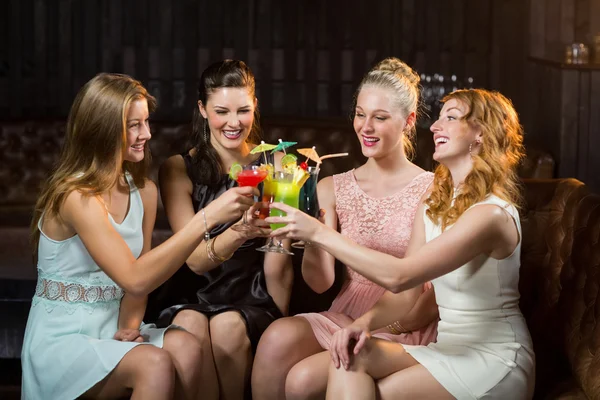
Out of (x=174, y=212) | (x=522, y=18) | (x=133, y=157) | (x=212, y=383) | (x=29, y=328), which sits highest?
(x=522, y=18)

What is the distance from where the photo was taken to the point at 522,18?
6.04 metres

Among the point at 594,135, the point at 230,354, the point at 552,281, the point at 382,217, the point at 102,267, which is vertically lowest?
the point at 230,354

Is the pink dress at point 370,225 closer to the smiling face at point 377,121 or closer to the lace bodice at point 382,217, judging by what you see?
the lace bodice at point 382,217

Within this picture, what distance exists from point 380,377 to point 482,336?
34 cm

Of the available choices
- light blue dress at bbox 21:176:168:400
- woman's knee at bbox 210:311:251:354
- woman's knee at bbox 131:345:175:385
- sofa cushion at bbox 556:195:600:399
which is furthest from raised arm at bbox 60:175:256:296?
sofa cushion at bbox 556:195:600:399

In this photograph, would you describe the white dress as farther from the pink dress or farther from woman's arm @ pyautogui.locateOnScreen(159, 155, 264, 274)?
woman's arm @ pyautogui.locateOnScreen(159, 155, 264, 274)

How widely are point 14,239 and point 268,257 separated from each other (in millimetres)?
1934

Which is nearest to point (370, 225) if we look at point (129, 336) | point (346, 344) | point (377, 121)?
point (377, 121)

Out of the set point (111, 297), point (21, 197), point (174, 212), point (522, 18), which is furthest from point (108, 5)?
point (111, 297)

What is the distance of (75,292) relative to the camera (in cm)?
304

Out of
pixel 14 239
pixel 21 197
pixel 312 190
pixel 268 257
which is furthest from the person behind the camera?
pixel 21 197

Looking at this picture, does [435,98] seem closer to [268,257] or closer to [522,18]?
[522,18]

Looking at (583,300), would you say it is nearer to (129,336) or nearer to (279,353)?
(279,353)

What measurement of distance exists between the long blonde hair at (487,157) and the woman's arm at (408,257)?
0.37 ft
